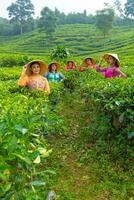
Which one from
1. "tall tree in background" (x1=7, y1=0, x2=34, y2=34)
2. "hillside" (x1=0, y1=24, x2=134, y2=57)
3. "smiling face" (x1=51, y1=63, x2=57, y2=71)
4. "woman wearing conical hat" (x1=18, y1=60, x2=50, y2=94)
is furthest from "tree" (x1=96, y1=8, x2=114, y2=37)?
"woman wearing conical hat" (x1=18, y1=60, x2=50, y2=94)

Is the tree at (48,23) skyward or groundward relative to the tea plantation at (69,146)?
skyward

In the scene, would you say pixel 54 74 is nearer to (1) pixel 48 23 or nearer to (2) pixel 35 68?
(2) pixel 35 68

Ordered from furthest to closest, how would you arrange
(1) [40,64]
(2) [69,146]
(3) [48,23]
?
(3) [48,23] < (1) [40,64] < (2) [69,146]

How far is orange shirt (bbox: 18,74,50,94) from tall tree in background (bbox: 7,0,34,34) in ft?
271

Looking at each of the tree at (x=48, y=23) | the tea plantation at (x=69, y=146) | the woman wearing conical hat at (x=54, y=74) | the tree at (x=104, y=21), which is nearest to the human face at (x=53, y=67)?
the woman wearing conical hat at (x=54, y=74)

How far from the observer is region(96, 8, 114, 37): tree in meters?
65.6

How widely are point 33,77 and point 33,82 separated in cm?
16

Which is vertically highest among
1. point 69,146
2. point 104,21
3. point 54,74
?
point 104,21

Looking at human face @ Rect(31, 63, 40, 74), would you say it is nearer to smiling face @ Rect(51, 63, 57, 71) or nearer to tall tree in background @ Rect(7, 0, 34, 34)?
smiling face @ Rect(51, 63, 57, 71)

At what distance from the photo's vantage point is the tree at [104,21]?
2581 inches

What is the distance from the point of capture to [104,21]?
214 ft

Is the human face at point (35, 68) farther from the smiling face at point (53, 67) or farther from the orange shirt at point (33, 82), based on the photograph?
the smiling face at point (53, 67)

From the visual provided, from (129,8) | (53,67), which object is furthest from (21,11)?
(53,67)

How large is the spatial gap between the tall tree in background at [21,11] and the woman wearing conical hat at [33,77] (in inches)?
3250
